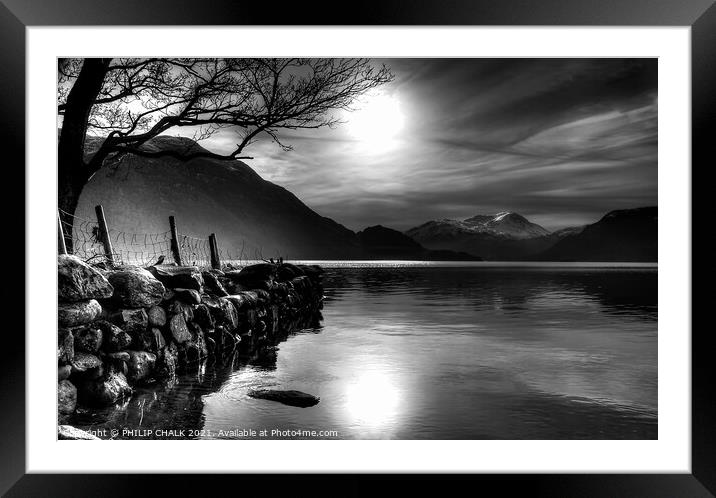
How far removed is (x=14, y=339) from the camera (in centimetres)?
450

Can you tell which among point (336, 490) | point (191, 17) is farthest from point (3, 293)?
point (336, 490)

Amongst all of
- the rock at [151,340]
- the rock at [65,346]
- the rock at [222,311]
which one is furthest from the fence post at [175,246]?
the rock at [65,346]

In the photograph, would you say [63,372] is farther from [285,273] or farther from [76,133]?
[285,273]

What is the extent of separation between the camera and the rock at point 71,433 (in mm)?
4832

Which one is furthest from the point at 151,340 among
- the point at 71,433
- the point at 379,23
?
the point at 379,23

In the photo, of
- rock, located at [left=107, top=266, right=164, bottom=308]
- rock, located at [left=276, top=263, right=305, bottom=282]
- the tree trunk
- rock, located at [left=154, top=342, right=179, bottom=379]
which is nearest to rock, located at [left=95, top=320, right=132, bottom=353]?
rock, located at [left=107, top=266, right=164, bottom=308]

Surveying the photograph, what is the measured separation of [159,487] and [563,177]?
44.5 ft

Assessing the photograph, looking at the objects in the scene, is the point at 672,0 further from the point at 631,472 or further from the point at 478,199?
the point at 478,199

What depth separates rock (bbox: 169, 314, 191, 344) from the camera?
24.8 feet

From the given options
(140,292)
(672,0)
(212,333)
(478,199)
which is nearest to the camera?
(672,0)

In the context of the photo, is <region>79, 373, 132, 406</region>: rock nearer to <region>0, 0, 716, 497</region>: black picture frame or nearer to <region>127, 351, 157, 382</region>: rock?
<region>127, 351, 157, 382</region>: rock

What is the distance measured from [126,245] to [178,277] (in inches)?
58.2

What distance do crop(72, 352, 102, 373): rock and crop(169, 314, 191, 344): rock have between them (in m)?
1.78

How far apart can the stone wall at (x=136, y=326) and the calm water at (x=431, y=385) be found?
0.99 ft
